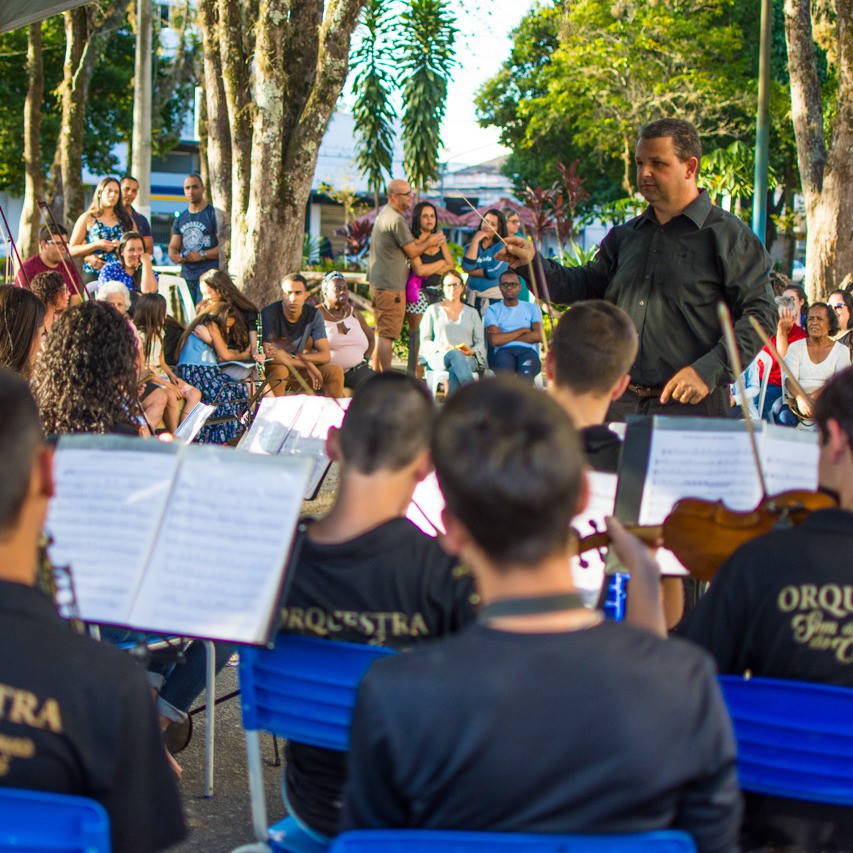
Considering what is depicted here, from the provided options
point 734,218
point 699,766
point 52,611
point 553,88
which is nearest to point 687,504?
point 699,766

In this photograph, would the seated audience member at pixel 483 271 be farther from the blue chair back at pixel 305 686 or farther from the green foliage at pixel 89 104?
the green foliage at pixel 89 104

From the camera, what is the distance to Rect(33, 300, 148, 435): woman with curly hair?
3650 millimetres

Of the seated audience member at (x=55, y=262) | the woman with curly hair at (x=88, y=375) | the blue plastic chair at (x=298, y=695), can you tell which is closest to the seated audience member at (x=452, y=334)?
the seated audience member at (x=55, y=262)

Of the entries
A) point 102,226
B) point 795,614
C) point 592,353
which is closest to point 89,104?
point 102,226

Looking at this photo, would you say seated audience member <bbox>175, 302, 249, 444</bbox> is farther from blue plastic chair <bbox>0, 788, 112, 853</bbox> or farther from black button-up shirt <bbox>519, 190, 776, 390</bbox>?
blue plastic chair <bbox>0, 788, 112, 853</bbox>

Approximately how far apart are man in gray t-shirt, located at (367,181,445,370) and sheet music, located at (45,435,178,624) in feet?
25.5

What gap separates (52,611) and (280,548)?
1.74 feet

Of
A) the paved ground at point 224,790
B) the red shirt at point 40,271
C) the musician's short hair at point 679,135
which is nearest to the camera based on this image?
the paved ground at point 224,790

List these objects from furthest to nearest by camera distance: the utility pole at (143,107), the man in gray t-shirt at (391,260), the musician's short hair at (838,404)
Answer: the utility pole at (143,107), the man in gray t-shirt at (391,260), the musician's short hair at (838,404)

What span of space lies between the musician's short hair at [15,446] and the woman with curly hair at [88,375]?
1755mm

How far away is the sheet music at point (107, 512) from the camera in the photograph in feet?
7.42

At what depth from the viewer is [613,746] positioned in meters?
1.45

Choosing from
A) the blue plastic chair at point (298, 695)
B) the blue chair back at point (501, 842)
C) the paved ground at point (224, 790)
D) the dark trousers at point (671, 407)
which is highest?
the dark trousers at point (671, 407)

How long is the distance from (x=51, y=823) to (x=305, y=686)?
69 cm
